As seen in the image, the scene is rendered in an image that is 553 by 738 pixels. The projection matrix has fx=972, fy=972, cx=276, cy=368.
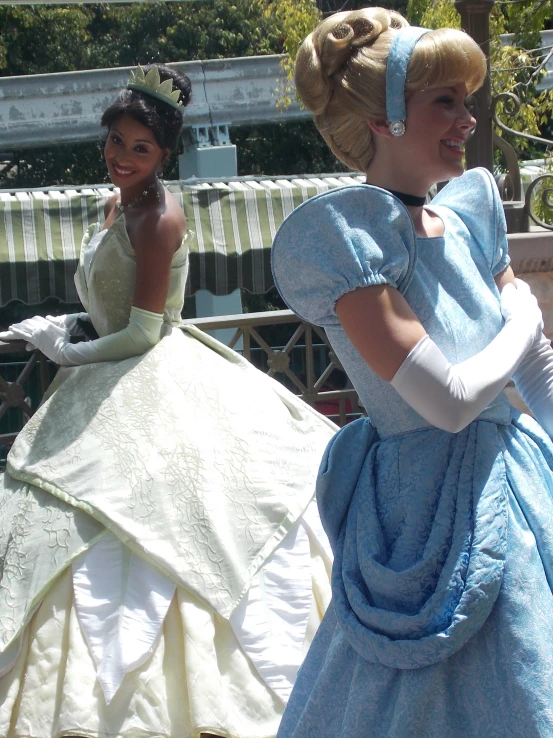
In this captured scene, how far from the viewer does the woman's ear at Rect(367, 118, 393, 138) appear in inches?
51.3

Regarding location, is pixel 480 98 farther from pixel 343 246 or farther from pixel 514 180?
pixel 343 246

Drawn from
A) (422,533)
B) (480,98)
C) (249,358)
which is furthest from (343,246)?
(249,358)

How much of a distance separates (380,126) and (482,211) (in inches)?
9.2

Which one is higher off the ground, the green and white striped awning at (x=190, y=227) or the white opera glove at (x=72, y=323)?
the white opera glove at (x=72, y=323)

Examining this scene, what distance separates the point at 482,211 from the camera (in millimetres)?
1441

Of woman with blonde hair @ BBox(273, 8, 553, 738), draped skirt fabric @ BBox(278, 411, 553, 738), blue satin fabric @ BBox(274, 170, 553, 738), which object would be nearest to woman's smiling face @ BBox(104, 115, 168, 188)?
woman with blonde hair @ BBox(273, 8, 553, 738)

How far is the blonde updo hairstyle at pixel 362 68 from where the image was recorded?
1.27 metres

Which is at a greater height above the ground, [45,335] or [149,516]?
[45,335]

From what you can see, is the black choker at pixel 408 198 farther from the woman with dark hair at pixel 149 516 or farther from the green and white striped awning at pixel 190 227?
the green and white striped awning at pixel 190 227

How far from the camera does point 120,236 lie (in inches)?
93.0

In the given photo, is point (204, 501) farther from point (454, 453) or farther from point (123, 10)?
point (123, 10)

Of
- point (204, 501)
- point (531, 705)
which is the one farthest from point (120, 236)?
point (531, 705)

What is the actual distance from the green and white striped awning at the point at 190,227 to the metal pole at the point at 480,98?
5283 millimetres

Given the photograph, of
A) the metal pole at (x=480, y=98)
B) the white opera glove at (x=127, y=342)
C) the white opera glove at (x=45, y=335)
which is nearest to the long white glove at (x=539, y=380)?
the white opera glove at (x=127, y=342)
